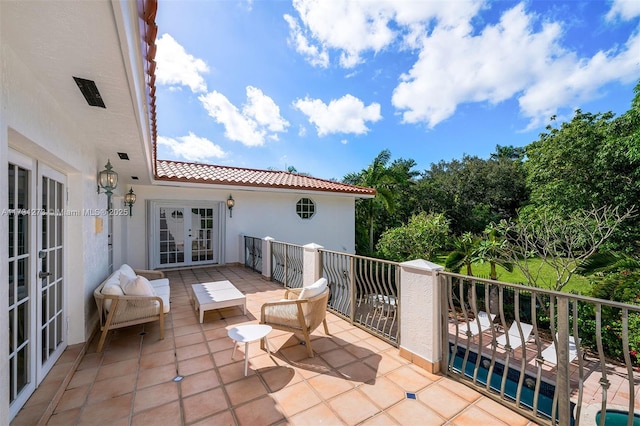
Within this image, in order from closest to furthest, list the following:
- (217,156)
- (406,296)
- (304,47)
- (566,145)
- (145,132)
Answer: (406,296) → (145,132) → (304,47) → (566,145) → (217,156)

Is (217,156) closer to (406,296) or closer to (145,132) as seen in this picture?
(145,132)

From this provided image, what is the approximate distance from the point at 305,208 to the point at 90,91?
9311 mm

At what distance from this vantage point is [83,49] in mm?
1733

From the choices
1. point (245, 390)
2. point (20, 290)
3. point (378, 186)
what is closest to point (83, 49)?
point (20, 290)

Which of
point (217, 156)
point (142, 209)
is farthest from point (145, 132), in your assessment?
point (217, 156)

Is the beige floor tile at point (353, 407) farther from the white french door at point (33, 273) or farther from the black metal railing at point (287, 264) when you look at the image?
the black metal railing at point (287, 264)

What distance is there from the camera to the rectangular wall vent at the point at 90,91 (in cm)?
222

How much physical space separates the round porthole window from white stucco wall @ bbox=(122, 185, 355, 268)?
17 cm

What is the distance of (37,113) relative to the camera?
227 cm

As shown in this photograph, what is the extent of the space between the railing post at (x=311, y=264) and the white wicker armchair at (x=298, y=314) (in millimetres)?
1613

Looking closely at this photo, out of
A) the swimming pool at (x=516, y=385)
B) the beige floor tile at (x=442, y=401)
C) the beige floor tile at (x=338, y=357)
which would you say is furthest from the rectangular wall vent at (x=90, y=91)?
the swimming pool at (x=516, y=385)

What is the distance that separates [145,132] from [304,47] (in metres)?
6.61

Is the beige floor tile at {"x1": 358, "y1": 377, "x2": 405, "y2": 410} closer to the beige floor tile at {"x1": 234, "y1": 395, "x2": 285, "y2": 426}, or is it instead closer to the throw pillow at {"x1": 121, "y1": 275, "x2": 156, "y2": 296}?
the beige floor tile at {"x1": 234, "y1": 395, "x2": 285, "y2": 426}

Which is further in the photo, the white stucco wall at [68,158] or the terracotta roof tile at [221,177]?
the terracotta roof tile at [221,177]
